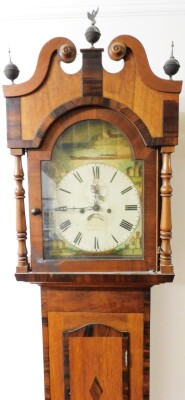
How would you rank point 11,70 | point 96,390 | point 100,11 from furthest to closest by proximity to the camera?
point 100,11, point 96,390, point 11,70

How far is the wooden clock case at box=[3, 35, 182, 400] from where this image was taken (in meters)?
0.81

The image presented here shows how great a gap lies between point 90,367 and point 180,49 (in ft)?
3.39

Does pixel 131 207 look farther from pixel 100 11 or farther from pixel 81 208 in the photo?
→ pixel 100 11

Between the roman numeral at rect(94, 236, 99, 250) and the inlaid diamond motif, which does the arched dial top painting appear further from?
the inlaid diamond motif

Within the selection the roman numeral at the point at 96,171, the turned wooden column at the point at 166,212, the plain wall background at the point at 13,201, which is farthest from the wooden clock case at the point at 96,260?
the plain wall background at the point at 13,201

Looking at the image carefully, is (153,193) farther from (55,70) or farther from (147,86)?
(55,70)

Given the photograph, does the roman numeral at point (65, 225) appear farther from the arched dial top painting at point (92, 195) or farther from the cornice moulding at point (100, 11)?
the cornice moulding at point (100, 11)

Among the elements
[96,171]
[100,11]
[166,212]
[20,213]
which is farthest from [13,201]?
[100,11]

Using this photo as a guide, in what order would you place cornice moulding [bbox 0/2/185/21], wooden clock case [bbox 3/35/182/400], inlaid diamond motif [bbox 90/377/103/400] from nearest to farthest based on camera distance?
wooden clock case [bbox 3/35/182/400] < inlaid diamond motif [bbox 90/377/103/400] < cornice moulding [bbox 0/2/185/21]

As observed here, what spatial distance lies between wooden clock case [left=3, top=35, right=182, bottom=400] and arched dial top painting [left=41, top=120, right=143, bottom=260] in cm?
2

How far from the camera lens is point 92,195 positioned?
874mm

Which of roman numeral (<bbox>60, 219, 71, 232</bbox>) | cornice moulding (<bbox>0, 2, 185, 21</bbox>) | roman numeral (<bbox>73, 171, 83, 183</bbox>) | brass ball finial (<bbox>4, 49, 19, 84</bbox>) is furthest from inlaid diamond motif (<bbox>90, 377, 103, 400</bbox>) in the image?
cornice moulding (<bbox>0, 2, 185, 21</bbox>)

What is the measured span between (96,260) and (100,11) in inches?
32.0

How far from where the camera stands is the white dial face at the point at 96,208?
0.86 meters
